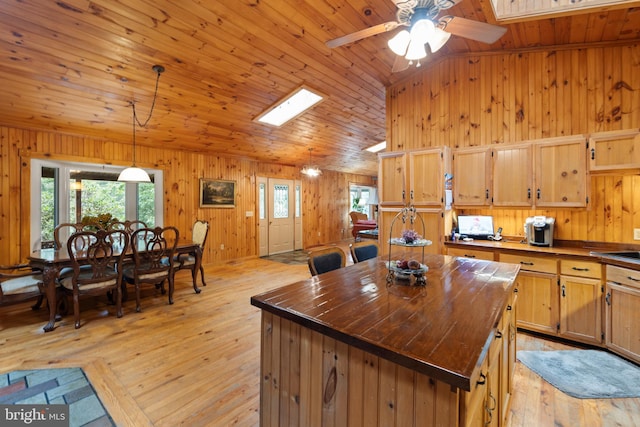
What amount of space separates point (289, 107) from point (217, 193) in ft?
8.41

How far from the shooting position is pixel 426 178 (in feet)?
11.4

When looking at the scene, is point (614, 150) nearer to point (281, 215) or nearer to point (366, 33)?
point (366, 33)

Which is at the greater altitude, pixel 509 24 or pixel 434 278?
pixel 509 24

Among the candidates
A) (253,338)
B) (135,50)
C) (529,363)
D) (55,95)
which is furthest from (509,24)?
(55,95)

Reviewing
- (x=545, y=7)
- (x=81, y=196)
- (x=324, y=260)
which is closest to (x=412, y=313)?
(x=324, y=260)

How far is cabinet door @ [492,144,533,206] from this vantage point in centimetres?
299

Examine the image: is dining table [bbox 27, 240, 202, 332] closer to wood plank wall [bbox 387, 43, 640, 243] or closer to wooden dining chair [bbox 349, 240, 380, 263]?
wooden dining chair [bbox 349, 240, 380, 263]

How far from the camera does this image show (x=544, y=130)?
3.14 meters

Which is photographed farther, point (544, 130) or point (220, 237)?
point (220, 237)

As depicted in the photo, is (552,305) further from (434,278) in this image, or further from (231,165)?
(231,165)

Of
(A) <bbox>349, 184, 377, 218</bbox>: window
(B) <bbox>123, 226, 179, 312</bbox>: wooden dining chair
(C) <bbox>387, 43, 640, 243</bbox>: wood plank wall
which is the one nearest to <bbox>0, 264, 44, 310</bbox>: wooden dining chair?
(B) <bbox>123, 226, 179, 312</bbox>: wooden dining chair

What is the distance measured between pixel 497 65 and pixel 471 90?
1.21ft

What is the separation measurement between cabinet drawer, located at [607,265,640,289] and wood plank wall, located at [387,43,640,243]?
0.65 m

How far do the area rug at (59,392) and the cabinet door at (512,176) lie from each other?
3.98 m
